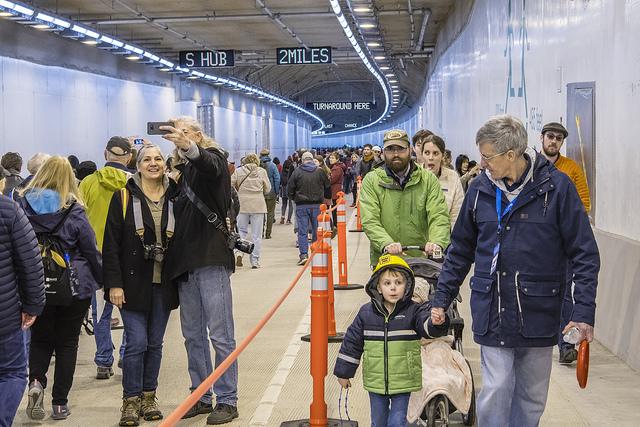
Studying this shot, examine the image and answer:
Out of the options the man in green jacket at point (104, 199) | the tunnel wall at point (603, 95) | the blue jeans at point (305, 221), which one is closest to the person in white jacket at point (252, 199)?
the blue jeans at point (305, 221)

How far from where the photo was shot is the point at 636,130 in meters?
9.16

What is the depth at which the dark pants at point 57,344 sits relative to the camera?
756 centimetres

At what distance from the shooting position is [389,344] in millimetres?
5918

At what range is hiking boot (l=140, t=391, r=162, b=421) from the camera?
24.4ft

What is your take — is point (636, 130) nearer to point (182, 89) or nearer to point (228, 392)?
point (228, 392)

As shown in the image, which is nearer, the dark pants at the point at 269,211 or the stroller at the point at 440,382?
the stroller at the point at 440,382

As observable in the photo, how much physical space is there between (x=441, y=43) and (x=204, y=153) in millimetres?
28760

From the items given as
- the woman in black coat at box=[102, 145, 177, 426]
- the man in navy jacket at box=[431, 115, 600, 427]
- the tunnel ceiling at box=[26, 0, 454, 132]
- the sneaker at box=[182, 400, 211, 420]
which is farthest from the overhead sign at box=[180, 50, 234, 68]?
the man in navy jacket at box=[431, 115, 600, 427]

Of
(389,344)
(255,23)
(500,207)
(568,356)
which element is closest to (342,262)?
(568,356)

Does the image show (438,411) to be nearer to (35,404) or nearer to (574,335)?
(574,335)

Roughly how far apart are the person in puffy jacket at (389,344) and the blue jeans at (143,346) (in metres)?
1.85

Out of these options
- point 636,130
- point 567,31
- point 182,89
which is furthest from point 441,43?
point 636,130

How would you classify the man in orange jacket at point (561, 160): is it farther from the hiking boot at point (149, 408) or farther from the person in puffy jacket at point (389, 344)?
the hiking boot at point (149, 408)

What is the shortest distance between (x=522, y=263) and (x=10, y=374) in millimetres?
2761
